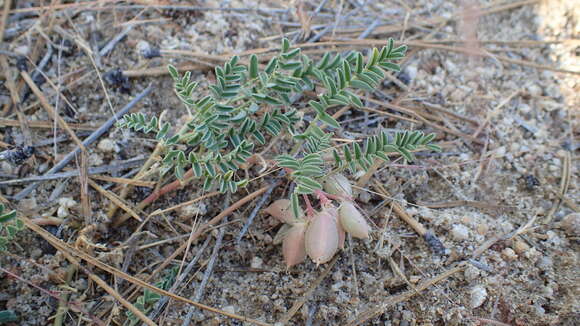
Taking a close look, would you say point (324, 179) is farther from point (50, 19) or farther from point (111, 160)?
point (50, 19)

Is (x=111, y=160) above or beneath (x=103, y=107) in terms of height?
beneath

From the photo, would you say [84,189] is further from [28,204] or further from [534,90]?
[534,90]

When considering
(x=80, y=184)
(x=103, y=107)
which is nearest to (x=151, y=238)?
(x=80, y=184)

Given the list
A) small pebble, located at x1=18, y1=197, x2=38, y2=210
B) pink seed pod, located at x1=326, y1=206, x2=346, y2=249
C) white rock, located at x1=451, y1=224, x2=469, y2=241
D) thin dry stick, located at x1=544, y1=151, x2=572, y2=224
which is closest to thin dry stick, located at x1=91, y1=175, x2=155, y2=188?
small pebble, located at x1=18, y1=197, x2=38, y2=210

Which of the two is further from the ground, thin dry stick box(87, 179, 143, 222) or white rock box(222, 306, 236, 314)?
thin dry stick box(87, 179, 143, 222)

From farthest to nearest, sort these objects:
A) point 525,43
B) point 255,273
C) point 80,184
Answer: point 525,43
point 80,184
point 255,273

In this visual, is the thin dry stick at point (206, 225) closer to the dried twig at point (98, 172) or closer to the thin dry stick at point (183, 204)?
the thin dry stick at point (183, 204)

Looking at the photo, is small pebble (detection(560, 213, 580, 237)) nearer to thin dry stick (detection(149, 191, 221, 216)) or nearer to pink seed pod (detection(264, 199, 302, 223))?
pink seed pod (detection(264, 199, 302, 223))

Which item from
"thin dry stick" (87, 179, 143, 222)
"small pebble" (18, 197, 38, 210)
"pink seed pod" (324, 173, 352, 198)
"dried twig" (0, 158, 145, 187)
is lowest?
"small pebble" (18, 197, 38, 210)

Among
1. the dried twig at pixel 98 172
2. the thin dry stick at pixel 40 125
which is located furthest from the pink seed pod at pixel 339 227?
the thin dry stick at pixel 40 125
